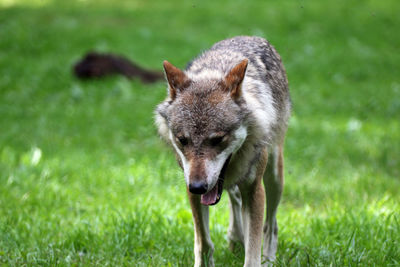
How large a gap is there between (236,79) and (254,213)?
1.08 meters

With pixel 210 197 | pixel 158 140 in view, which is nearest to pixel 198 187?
pixel 210 197

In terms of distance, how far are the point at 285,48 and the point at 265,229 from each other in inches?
390

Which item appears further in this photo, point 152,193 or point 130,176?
point 130,176

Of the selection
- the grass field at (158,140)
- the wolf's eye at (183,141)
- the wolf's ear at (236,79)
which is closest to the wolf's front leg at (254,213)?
the grass field at (158,140)

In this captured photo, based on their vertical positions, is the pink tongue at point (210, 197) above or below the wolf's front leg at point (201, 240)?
above

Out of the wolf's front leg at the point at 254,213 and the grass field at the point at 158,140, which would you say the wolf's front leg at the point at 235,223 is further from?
the wolf's front leg at the point at 254,213

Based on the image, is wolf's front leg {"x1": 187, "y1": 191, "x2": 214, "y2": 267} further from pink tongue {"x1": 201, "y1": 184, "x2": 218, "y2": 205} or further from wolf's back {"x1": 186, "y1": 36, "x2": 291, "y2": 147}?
wolf's back {"x1": 186, "y1": 36, "x2": 291, "y2": 147}

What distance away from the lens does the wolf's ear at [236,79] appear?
11.6 feet

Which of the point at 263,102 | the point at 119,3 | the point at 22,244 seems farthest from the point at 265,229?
the point at 119,3

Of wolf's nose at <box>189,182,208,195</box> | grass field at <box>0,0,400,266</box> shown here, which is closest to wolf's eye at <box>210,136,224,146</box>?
wolf's nose at <box>189,182,208,195</box>

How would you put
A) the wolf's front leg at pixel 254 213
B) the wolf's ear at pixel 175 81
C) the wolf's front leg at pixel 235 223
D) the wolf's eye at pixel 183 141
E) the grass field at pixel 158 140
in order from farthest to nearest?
1. the wolf's front leg at pixel 235 223
2. the grass field at pixel 158 140
3. the wolf's front leg at pixel 254 213
4. the wolf's ear at pixel 175 81
5. the wolf's eye at pixel 183 141

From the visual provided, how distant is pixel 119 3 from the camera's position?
63.8 feet

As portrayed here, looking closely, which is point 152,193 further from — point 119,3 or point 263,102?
point 119,3

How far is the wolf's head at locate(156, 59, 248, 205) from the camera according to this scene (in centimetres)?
326
